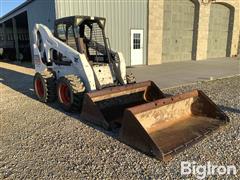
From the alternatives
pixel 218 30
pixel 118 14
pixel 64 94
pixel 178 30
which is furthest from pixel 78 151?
pixel 218 30

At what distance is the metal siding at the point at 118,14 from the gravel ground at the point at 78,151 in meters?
7.56

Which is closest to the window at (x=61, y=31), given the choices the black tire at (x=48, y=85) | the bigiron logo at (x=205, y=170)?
the black tire at (x=48, y=85)

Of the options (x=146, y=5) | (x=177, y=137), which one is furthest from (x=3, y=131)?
(x=146, y=5)

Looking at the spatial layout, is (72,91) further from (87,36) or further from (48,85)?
(87,36)

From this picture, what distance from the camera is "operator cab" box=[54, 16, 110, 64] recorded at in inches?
241

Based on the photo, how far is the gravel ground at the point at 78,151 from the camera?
10.6 ft

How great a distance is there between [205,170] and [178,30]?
15325 mm

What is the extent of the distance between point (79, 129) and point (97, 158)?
4.03 ft

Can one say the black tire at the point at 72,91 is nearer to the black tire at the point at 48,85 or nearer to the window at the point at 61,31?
the black tire at the point at 48,85

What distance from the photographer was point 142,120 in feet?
13.6

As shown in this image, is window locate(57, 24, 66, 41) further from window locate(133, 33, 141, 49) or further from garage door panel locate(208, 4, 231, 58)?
garage door panel locate(208, 4, 231, 58)

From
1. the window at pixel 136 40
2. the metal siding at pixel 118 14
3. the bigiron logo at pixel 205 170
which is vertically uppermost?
the metal siding at pixel 118 14

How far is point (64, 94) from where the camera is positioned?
598 centimetres

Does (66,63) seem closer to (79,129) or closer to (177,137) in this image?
(79,129)
